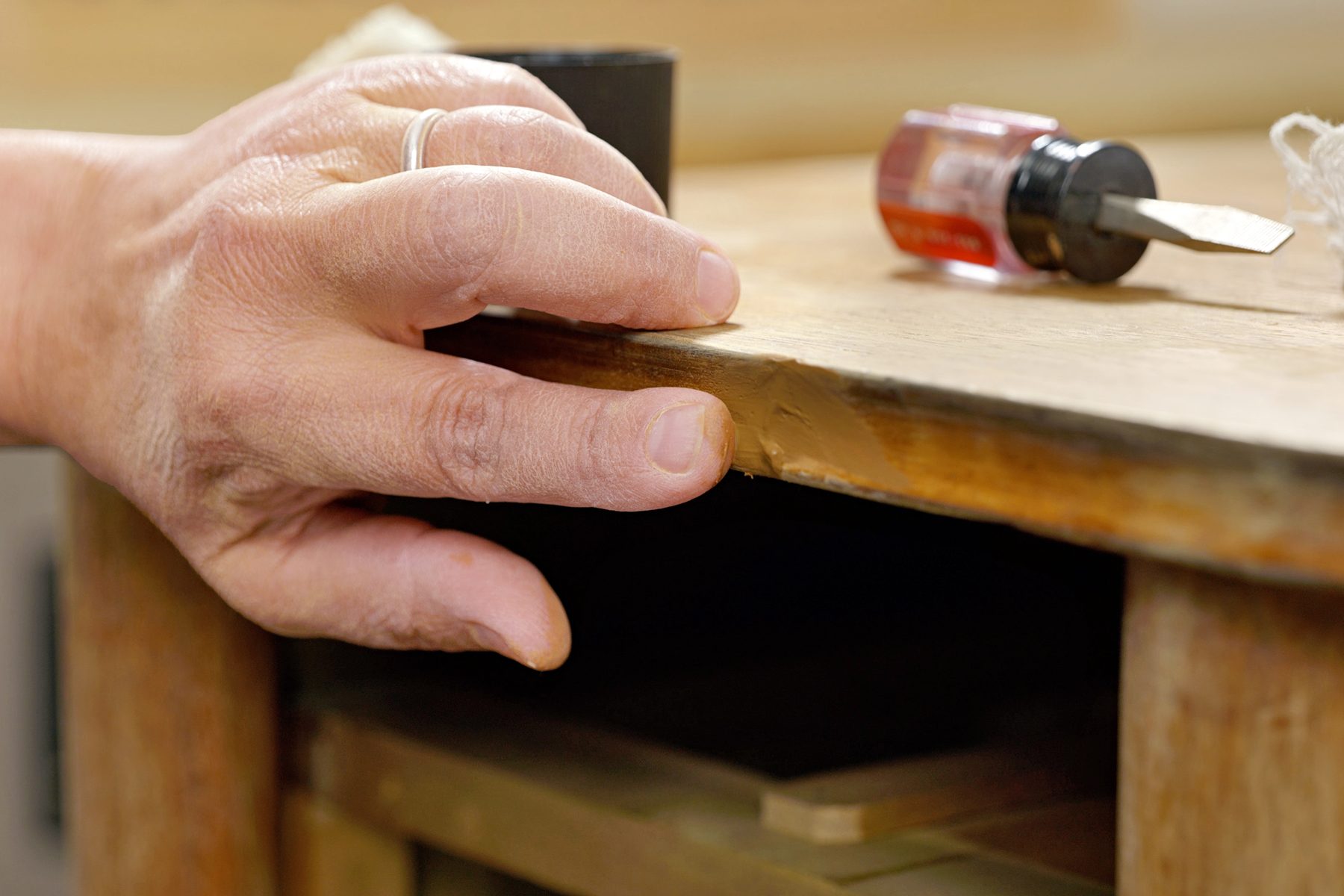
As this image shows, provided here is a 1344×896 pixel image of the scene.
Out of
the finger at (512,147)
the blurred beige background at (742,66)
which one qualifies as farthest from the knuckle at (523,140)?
the blurred beige background at (742,66)

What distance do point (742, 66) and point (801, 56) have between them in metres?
0.08

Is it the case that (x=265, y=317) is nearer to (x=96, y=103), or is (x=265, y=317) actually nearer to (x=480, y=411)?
(x=480, y=411)

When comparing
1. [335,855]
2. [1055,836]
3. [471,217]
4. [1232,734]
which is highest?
[471,217]

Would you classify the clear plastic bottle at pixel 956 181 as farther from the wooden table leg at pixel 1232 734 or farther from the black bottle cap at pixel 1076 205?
the wooden table leg at pixel 1232 734

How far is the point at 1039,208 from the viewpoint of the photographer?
1.86 feet

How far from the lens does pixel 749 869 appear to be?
535 millimetres

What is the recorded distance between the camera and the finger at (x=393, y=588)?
1.64ft

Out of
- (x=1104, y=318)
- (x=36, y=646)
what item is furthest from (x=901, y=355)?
(x=36, y=646)

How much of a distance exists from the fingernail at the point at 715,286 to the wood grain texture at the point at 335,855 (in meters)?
0.35

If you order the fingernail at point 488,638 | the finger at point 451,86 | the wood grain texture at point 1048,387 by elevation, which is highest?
the finger at point 451,86

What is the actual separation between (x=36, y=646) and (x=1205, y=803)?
1232mm

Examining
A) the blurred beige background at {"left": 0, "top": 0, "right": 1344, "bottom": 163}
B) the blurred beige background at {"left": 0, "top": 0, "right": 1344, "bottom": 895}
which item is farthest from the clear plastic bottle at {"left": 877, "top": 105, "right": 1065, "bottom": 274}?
the blurred beige background at {"left": 0, "top": 0, "right": 1344, "bottom": 895}

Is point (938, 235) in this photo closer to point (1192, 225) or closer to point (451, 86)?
point (1192, 225)

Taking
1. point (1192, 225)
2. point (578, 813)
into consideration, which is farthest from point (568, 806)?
point (1192, 225)
